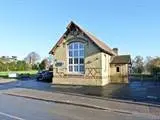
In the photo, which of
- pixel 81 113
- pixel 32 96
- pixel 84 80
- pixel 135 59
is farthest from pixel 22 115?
pixel 135 59

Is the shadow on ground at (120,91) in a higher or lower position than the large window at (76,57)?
lower

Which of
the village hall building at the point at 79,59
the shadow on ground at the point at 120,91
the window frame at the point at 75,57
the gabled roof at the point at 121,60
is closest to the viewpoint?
the shadow on ground at the point at 120,91

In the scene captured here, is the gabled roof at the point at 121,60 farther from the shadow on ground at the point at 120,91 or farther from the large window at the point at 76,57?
the shadow on ground at the point at 120,91

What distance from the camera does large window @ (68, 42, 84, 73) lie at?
104 ft

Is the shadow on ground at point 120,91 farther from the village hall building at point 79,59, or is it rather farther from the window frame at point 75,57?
the window frame at point 75,57

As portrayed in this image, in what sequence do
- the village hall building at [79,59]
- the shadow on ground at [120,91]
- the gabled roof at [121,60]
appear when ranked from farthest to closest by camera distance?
the gabled roof at [121,60]
the village hall building at [79,59]
the shadow on ground at [120,91]

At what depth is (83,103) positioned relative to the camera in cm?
1712

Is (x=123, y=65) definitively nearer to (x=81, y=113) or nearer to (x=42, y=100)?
(x=42, y=100)

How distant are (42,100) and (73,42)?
13.8 meters

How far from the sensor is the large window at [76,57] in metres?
31.7

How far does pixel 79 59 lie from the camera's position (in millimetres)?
31734

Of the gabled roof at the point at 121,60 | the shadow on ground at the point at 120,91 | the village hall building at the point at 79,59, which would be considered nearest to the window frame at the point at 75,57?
the village hall building at the point at 79,59

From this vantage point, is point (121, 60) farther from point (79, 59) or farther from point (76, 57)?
point (76, 57)

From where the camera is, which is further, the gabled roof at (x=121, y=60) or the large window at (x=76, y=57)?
the gabled roof at (x=121, y=60)
